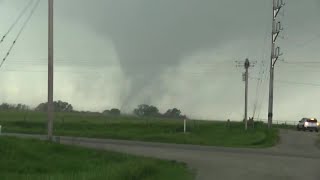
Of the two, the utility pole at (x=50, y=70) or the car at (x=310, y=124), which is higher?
the utility pole at (x=50, y=70)

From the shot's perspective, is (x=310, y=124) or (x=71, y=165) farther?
(x=310, y=124)

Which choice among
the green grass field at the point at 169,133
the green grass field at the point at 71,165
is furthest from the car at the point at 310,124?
the green grass field at the point at 71,165

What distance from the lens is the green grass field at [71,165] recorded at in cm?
1875

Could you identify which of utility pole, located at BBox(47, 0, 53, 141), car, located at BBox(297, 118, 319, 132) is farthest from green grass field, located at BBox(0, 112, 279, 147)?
utility pole, located at BBox(47, 0, 53, 141)

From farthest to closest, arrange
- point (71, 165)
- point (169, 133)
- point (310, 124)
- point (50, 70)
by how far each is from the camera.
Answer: point (310, 124) → point (169, 133) → point (50, 70) → point (71, 165)

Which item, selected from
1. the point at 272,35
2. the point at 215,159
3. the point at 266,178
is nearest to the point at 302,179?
the point at 266,178

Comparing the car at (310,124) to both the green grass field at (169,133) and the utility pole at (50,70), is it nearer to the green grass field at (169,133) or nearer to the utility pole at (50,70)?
the green grass field at (169,133)

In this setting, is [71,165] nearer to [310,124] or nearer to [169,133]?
[169,133]

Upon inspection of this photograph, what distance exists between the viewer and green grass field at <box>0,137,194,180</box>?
1875cm

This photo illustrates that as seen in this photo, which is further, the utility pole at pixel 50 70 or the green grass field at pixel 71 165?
the utility pole at pixel 50 70

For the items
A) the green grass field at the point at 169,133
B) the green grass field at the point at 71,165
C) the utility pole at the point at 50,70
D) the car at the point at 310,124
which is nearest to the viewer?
the green grass field at the point at 71,165

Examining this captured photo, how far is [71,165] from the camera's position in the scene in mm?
24500

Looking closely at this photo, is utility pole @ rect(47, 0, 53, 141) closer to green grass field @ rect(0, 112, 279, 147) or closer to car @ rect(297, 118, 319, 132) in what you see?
green grass field @ rect(0, 112, 279, 147)

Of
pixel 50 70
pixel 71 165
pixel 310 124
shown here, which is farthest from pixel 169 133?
pixel 71 165
